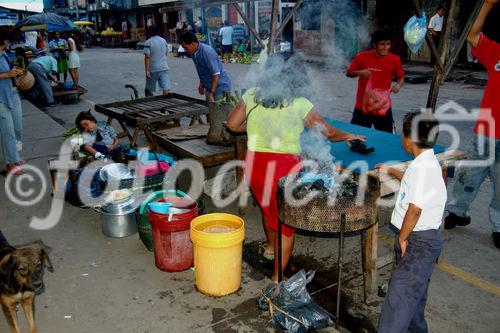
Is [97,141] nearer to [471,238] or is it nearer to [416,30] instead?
[416,30]

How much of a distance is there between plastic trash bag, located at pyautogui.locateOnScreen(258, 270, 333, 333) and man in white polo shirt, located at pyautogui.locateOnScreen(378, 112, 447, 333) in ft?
1.87

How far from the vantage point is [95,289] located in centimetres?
407

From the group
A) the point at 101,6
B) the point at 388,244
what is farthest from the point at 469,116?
the point at 101,6

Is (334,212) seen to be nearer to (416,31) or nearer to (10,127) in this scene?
(416,31)

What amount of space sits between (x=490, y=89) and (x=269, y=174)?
251cm

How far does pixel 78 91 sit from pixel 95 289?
35.7ft

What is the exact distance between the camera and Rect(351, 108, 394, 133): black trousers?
6.06 meters

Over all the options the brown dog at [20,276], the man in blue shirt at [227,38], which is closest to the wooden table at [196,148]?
the brown dog at [20,276]

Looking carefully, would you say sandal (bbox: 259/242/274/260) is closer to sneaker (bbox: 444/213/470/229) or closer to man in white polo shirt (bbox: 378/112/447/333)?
man in white polo shirt (bbox: 378/112/447/333)

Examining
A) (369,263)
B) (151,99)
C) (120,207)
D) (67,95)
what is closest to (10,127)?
(151,99)

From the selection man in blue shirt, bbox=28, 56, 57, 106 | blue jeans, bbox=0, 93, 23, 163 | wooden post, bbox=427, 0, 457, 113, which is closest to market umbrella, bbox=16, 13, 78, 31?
man in blue shirt, bbox=28, 56, 57, 106

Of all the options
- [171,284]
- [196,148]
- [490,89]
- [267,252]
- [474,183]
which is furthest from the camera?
[196,148]

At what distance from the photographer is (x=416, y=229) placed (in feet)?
9.27

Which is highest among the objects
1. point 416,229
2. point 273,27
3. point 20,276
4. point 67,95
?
point 273,27
